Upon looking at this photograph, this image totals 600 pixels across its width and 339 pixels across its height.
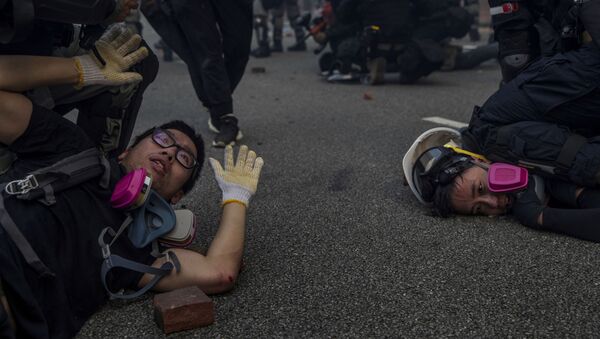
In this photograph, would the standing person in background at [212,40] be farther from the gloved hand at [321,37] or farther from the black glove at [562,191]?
the gloved hand at [321,37]

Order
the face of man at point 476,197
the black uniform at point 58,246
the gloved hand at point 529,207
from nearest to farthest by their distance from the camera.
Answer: the black uniform at point 58,246 < the gloved hand at point 529,207 < the face of man at point 476,197

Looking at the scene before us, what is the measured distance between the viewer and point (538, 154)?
2.64 meters

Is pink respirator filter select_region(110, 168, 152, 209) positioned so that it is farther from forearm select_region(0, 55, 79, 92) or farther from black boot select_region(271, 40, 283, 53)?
black boot select_region(271, 40, 283, 53)

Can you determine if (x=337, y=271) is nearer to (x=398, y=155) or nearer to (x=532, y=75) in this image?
(x=532, y=75)

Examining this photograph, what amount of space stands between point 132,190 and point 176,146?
0.38 metres

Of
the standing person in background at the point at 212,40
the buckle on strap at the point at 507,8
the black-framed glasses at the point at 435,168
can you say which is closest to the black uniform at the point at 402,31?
the standing person in background at the point at 212,40

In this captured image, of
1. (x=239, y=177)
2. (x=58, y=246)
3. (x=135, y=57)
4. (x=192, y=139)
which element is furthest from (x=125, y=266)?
(x=135, y=57)

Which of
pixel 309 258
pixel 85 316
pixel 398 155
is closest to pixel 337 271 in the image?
pixel 309 258

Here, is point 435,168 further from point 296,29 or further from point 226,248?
point 296,29

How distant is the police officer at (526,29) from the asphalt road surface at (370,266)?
2.79 feet

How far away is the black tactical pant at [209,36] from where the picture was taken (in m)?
3.96

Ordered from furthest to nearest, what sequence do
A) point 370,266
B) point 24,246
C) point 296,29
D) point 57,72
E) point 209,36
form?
point 296,29 → point 209,36 → point 370,266 → point 57,72 → point 24,246

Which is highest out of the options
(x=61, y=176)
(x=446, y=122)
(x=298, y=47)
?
(x=61, y=176)

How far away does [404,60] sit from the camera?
6.28 m
